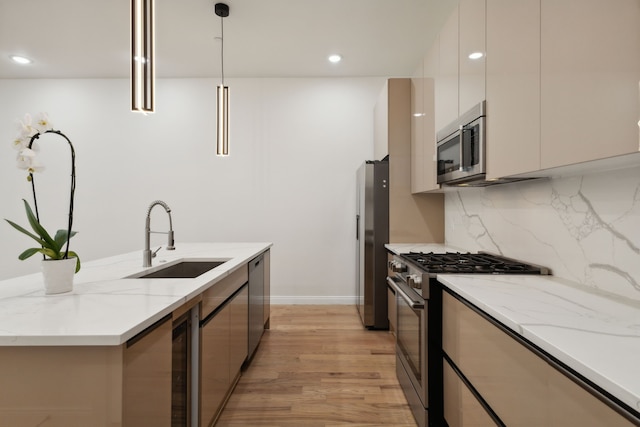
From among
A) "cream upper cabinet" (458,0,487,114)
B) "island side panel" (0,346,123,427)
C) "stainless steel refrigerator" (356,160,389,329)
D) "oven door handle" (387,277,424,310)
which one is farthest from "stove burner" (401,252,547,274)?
"island side panel" (0,346,123,427)

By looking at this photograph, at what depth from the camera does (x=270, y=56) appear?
3.68 metres

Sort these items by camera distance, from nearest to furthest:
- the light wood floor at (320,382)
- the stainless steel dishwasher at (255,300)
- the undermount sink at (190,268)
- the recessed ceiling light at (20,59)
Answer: the light wood floor at (320,382) → the undermount sink at (190,268) → the stainless steel dishwasher at (255,300) → the recessed ceiling light at (20,59)

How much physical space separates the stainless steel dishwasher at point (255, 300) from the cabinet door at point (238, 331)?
118 millimetres

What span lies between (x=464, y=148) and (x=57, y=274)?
2098 mm

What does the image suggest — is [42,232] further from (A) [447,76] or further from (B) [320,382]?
(A) [447,76]

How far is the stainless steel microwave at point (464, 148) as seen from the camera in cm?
179

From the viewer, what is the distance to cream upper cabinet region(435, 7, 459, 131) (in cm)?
215

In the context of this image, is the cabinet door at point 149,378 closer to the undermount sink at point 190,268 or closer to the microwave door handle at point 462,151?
the undermount sink at point 190,268

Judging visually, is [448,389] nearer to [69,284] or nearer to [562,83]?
[562,83]

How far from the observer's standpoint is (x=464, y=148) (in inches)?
77.0

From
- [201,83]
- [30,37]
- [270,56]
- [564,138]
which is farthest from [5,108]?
[564,138]

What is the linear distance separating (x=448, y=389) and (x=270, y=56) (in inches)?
140

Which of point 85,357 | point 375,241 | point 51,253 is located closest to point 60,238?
point 51,253

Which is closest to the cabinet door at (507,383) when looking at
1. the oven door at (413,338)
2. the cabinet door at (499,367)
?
the cabinet door at (499,367)
